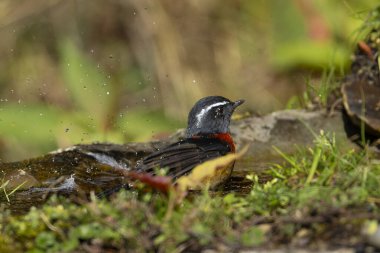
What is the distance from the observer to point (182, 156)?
6.08 metres

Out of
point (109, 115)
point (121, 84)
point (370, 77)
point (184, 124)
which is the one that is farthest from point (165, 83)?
point (370, 77)

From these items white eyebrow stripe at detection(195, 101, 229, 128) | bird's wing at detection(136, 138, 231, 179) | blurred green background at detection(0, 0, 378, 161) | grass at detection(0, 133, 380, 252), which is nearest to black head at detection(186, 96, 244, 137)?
white eyebrow stripe at detection(195, 101, 229, 128)

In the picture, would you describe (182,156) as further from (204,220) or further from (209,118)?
(204,220)

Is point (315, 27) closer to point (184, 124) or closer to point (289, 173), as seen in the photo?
point (184, 124)

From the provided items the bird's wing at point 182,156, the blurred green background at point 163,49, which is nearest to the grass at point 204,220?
the bird's wing at point 182,156

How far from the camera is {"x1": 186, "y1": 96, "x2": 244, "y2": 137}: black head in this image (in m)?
7.31

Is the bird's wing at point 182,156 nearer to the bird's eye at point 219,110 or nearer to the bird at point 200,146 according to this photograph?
the bird at point 200,146

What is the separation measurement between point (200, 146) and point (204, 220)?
9.48 ft

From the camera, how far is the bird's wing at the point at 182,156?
19.3 feet

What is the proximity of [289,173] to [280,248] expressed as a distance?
1.27m

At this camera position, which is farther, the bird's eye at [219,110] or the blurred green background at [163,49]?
the blurred green background at [163,49]

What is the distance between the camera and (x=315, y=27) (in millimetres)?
9828

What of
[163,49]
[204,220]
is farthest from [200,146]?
[163,49]

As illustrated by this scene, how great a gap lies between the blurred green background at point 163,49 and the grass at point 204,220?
5708 mm
